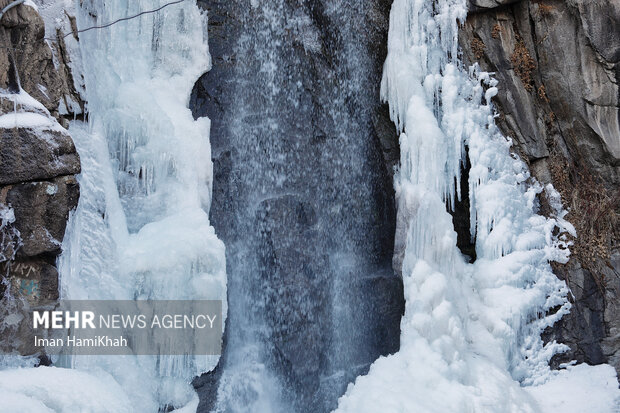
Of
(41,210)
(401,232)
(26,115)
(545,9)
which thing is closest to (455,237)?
(401,232)

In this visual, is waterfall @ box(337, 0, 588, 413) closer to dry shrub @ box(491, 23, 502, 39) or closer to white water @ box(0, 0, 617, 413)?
white water @ box(0, 0, 617, 413)

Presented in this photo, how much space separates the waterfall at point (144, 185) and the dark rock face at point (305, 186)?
699 mm

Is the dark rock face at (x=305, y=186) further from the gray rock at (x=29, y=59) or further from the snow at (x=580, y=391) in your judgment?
the gray rock at (x=29, y=59)

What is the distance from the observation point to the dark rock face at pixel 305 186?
257 inches

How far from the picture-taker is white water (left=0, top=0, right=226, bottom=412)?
16.3 ft

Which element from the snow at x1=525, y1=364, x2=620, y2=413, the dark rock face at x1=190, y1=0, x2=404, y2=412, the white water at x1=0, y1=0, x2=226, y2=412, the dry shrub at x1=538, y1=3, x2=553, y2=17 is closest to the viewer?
the white water at x1=0, y1=0, x2=226, y2=412

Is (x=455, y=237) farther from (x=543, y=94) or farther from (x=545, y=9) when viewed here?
(x=545, y=9)

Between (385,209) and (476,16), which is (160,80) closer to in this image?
(385,209)

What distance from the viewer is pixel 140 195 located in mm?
5598

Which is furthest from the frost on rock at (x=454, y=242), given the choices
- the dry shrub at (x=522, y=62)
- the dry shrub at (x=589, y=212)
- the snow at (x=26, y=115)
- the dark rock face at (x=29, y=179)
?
the snow at (x=26, y=115)

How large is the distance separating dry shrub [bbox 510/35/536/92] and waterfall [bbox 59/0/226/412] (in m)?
3.59

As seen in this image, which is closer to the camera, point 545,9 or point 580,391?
point 580,391

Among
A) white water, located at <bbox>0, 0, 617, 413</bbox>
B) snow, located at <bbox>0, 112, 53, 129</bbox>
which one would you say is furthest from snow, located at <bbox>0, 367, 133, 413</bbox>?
snow, located at <bbox>0, 112, 53, 129</bbox>

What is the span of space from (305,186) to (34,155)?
3172 mm
